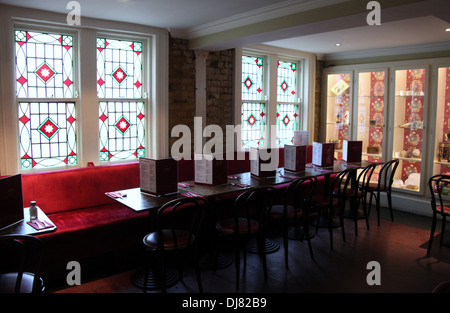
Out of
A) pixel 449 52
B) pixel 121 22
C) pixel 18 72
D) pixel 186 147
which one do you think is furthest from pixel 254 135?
pixel 18 72

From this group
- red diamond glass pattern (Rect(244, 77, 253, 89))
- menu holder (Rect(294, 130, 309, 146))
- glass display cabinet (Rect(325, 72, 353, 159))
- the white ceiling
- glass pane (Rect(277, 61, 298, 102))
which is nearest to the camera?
the white ceiling

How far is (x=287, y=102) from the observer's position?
6.66 metres

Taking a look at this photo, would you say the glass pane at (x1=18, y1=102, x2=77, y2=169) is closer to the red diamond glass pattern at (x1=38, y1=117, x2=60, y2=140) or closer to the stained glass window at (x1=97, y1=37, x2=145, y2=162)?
the red diamond glass pattern at (x1=38, y1=117, x2=60, y2=140)

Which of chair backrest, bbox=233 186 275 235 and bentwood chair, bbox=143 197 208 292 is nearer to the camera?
bentwood chair, bbox=143 197 208 292

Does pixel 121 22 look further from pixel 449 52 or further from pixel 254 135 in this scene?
pixel 449 52

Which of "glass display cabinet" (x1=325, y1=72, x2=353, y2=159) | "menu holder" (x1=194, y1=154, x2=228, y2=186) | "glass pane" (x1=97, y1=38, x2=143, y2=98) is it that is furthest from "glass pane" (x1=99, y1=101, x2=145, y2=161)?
"glass display cabinet" (x1=325, y1=72, x2=353, y2=159)

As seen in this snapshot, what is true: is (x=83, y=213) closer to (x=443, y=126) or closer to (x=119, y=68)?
(x=119, y=68)

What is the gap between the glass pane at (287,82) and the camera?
6578 millimetres

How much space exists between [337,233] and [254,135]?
2138 millimetres

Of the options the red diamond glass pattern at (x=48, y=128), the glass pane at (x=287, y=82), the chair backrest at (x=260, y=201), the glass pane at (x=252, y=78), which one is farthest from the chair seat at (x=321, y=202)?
the red diamond glass pattern at (x=48, y=128)

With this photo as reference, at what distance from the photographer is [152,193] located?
343 centimetres

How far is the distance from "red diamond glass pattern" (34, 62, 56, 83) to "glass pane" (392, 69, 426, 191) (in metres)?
4.99

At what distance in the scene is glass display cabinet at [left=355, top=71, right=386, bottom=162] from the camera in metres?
6.34

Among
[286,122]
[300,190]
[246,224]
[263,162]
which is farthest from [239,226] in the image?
[286,122]
